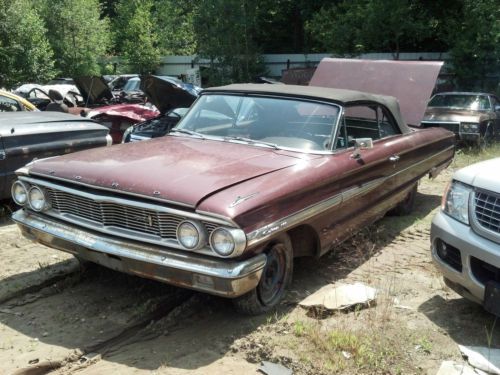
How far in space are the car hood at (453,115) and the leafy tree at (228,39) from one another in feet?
38.9

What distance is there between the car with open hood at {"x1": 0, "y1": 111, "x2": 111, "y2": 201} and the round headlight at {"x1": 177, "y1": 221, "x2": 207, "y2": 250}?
3.18m

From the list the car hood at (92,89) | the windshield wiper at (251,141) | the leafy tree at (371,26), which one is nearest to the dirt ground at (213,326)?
the windshield wiper at (251,141)

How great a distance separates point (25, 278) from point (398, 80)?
16.5ft

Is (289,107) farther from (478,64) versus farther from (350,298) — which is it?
(478,64)

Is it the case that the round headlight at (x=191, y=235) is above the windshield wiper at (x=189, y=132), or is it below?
below

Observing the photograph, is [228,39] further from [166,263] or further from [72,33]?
[166,263]

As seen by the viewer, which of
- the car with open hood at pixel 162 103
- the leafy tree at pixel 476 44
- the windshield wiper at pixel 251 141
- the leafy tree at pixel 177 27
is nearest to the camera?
the windshield wiper at pixel 251 141

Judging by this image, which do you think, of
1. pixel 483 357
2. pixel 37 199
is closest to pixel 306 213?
pixel 483 357

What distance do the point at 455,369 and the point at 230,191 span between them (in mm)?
1786

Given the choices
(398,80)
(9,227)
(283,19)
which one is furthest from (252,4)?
(9,227)

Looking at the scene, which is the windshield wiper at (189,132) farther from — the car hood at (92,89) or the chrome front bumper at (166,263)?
the car hood at (92,89)

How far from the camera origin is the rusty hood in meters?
6.89

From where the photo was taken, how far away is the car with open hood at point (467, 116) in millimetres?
11156

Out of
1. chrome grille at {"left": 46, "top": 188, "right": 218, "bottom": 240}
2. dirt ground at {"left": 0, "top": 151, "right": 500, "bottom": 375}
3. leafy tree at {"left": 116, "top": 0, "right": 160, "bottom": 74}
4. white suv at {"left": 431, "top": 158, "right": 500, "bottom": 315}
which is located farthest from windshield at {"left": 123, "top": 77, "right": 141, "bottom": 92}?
white suv at {"left": 431, "top": 158, "right": 500, "bottom": 315}
